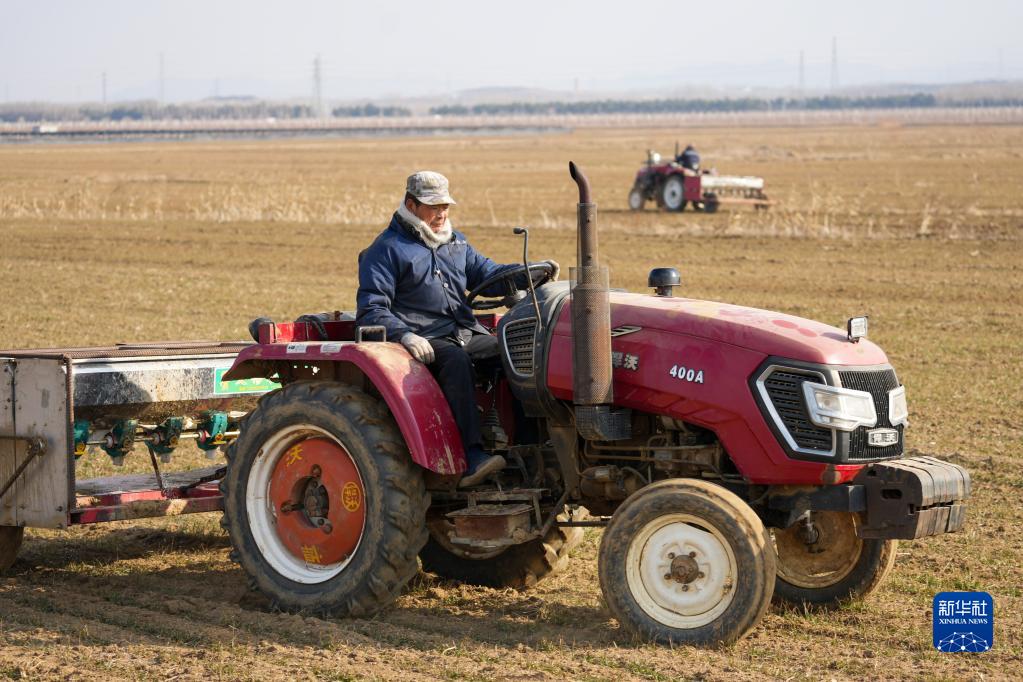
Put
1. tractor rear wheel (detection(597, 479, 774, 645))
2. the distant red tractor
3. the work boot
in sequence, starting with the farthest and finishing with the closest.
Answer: the distant red tractor < the work boot < tractor rear wheel (detection(597, 479, 774, 645))

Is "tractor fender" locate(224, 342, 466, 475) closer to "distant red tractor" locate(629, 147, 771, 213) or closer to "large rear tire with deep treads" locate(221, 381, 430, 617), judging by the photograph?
"large rear tire with deep treads" locate(221, 381, 430, 617)

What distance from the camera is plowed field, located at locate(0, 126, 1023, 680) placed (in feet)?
18.4

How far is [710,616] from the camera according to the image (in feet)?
18.1

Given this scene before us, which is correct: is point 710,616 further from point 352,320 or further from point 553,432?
point 352,320

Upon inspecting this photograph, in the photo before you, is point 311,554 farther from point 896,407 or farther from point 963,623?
point 963,623

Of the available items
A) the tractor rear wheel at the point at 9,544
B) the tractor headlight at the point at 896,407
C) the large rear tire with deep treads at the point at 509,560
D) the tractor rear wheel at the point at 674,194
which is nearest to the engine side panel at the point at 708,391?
the tractor headlight at the point at 896,407

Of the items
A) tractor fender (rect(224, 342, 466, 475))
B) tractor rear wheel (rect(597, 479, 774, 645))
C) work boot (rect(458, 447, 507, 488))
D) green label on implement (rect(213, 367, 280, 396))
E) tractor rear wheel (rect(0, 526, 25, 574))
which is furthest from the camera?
green label on implement (rect(213, 367, 280, 396))

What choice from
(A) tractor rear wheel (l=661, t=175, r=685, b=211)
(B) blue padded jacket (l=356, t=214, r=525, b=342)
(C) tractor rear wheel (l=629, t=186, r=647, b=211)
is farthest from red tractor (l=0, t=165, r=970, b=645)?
(C) tractor rear wheel (l=629, t=186, r=647, b=211)

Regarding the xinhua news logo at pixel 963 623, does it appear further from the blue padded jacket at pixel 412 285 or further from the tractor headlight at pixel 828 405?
the blue padded jacket at pixel 412 285

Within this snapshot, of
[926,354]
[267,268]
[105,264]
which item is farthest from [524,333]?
[105,264]

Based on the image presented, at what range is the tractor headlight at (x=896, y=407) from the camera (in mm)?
5699

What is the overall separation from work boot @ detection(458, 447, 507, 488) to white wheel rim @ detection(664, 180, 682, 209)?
25517 millimetres

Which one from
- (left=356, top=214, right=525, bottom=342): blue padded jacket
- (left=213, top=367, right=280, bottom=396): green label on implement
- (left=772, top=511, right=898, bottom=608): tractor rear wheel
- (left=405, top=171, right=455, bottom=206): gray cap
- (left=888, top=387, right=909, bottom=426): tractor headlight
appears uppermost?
(left=405, top=171, right=455, bottom=206): gray cap

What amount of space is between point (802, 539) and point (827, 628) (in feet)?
1.42
